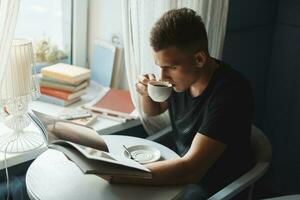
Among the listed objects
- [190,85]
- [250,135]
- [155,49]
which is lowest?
[250,135]

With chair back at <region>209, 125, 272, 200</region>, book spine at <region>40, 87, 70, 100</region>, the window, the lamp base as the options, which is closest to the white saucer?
chair back at <region>209, 125, 272, 200</region>

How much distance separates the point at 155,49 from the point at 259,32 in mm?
1049

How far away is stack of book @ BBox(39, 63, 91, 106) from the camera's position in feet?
6.21

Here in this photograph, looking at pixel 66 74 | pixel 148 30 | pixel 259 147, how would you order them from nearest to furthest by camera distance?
pixel 259 147 → pixel 148 30 → pixel 66 74

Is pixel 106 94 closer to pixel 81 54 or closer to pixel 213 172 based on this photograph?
pixel 81 54

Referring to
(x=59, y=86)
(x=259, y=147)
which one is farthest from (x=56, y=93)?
(x=259, y=147)

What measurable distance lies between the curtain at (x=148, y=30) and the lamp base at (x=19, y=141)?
50 cm

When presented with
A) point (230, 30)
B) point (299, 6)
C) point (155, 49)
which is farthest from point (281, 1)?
point (155, 49)

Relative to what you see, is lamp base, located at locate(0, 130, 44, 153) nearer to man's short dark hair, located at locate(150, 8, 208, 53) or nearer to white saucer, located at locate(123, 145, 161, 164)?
white saucer, located at locate(123, 145, 161, 164)

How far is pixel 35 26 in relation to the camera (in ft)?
6.95

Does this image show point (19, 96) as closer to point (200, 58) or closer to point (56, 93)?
point (56, 93)

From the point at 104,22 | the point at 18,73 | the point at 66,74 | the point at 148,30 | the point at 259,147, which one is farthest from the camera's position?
the point at 104,22

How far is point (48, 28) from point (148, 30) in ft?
2.39

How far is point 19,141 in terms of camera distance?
1.53m
